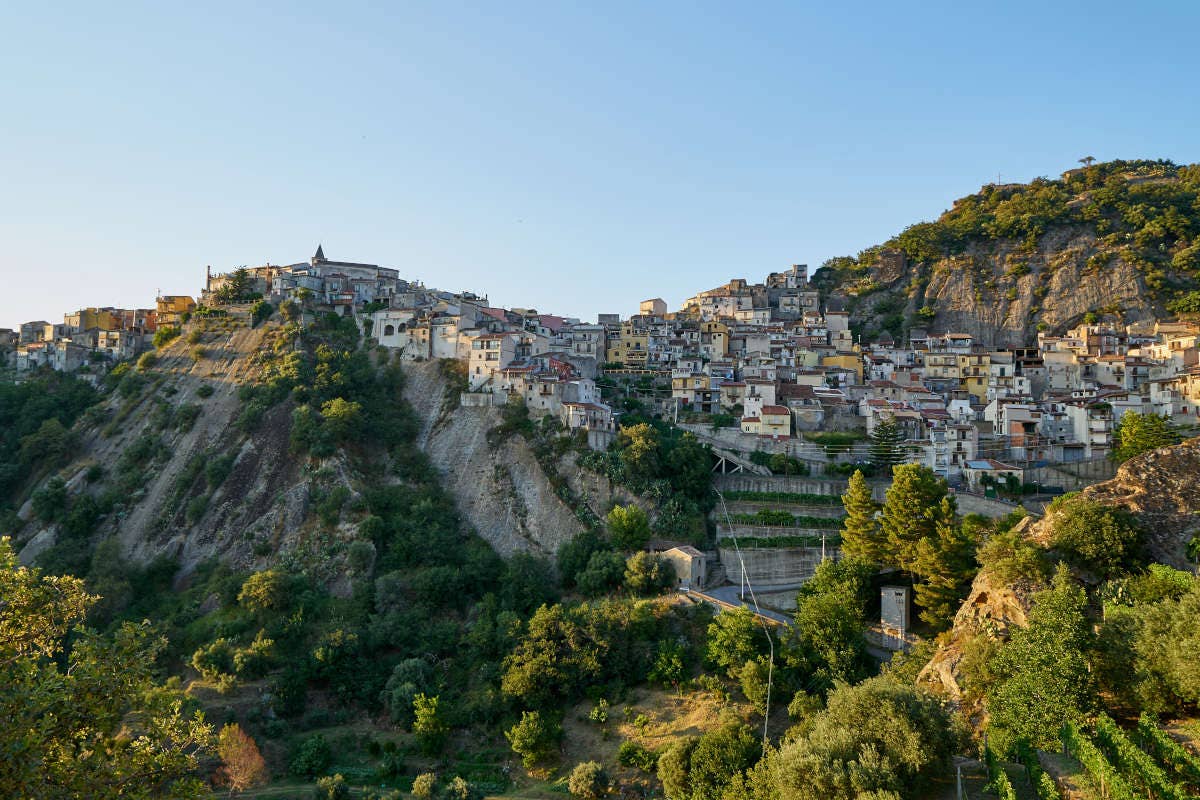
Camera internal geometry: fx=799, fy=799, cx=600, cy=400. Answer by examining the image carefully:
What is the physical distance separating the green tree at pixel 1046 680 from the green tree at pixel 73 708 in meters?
16.4

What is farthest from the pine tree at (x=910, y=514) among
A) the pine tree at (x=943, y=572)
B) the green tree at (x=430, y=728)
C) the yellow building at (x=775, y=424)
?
the green tree at (x=430, y=728)

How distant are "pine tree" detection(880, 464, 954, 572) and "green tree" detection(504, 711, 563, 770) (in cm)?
1393

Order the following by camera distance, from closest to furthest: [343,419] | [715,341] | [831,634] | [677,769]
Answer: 1. [677,769]
2. [831,634]
3. [343,419]
4. [715,341]

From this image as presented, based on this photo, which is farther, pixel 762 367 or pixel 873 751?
pixel 762 367

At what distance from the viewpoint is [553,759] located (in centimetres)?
2714

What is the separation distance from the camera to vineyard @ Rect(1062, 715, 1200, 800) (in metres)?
14.0

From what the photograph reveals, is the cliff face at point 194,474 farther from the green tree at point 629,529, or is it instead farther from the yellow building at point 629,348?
the yellow building at point 629,348

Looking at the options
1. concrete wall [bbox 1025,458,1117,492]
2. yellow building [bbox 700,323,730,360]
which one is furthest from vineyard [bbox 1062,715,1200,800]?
yellow building [bbox 700,323,730,360]

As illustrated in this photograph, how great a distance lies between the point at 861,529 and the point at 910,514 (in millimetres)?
2051

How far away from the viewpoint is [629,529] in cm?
3512

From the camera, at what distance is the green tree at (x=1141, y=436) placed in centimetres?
3400

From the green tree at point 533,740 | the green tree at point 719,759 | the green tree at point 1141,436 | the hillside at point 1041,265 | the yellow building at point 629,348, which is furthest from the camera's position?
the hillside at point 1041,265

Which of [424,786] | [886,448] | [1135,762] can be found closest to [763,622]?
[424,786]

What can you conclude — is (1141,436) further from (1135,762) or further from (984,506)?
(1135,762)
